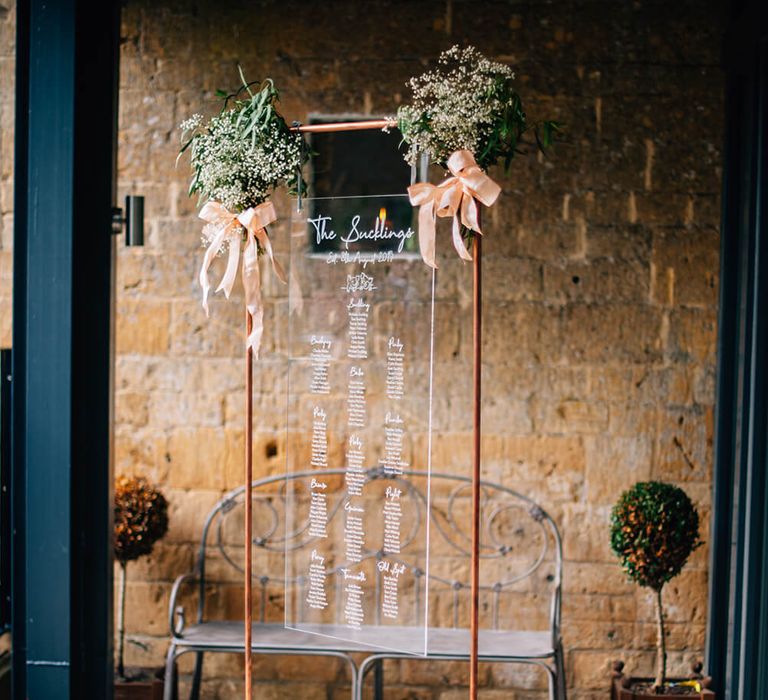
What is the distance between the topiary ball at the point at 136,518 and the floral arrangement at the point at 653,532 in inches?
73.3

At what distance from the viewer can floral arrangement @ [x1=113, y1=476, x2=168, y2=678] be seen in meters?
3.68

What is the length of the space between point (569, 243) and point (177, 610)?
2380 mm

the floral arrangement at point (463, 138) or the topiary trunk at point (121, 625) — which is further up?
the floral arrangement at point (463, 138)

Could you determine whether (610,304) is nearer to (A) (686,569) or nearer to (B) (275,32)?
(A) (686,569)

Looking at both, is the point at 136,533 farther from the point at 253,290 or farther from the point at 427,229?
the point at 427,229

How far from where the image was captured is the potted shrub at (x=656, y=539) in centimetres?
352

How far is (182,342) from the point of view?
4.09 metres

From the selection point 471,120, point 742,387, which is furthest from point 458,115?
point 742,387

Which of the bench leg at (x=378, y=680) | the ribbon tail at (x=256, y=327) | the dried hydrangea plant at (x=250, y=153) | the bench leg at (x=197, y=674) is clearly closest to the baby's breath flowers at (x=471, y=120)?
the dried hydrangea plant at (x=250, y=153)

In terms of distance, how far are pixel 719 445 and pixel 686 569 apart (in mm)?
573

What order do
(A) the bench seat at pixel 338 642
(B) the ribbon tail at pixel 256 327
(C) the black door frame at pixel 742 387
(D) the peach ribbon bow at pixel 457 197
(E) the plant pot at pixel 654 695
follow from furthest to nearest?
(E) the plant pot at pixel 654 695, (A) the bench seat at pixel 338 642, (C) the black door frame at pixel 742 387, (B) the ribbon tail at pixel 256 327, (D) the peach ribbon bow at pixel 457 197

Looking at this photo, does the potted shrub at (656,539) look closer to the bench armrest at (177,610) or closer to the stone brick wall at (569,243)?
the stone brick wall at (569,243)

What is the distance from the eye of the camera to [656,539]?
3.51 m

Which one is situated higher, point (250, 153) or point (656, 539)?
point (250, 153)
